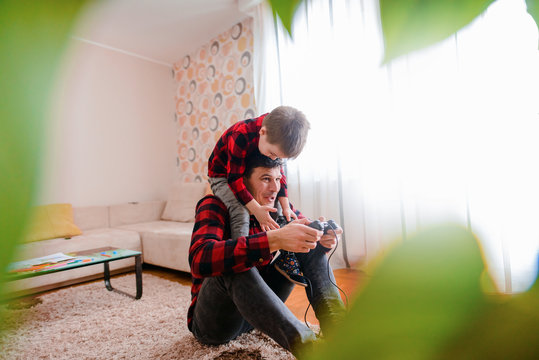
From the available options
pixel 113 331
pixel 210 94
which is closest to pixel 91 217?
pixel 210 94

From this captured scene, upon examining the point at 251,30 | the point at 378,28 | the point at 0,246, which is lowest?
the point at 0,246

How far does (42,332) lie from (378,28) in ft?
7.59

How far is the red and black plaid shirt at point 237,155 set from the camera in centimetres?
108

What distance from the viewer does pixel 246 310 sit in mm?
811

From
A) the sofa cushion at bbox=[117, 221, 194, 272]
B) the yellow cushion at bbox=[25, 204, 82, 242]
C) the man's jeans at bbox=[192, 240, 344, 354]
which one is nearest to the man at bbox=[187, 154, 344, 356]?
the man's jeans at bbox=[192, 240, 344, 354]

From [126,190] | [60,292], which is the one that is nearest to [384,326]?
[60,292]

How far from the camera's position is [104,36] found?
305 cm

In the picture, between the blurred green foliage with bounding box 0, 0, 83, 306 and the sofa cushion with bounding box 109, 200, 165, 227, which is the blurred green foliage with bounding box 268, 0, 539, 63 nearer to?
the blurred green foliage with bounding box 0, 0, 83, 306

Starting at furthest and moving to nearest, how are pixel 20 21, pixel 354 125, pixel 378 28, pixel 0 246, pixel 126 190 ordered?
pixel 126 190
pixel 354 125
pixel 378 28
pixel 20 21
pixel 0 246

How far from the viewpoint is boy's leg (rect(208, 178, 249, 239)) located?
96 centimetres

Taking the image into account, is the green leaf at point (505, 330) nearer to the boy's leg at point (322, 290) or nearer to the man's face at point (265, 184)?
the boy's leg at point (322, 290)

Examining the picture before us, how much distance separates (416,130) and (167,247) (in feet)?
5.90

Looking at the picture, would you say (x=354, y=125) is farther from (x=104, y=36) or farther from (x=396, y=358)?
(x=104, y=36)

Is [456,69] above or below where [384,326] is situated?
above
